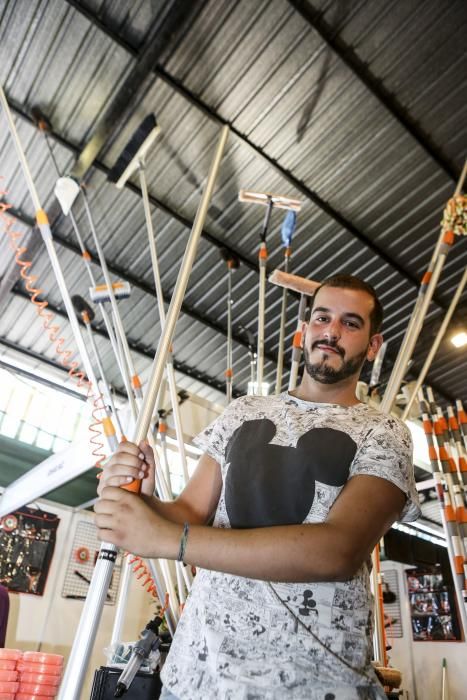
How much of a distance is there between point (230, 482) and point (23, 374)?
6.72 m

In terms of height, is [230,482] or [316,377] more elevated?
[316,377]

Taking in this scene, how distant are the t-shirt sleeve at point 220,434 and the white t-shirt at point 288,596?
60mm

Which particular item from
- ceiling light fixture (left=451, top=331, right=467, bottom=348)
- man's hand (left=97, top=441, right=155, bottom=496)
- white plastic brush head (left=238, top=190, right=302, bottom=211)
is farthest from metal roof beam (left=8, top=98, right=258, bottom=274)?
man's hand (left=97, top=441, right=155, bottom=496)

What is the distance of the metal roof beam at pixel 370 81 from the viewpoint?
4.38 m

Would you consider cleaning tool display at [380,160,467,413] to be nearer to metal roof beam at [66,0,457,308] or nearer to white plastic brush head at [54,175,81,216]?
white plastic brush head at [54,175,81,216]

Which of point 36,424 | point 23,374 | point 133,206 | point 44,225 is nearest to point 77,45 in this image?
point 133,206

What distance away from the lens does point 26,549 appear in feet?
22.7

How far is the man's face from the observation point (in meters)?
1.28

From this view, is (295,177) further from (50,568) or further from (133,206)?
(50,568)

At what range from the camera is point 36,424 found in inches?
293

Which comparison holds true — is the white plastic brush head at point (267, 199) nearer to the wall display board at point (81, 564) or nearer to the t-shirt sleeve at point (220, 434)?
the t-shirt sleeve at point (220, 434)

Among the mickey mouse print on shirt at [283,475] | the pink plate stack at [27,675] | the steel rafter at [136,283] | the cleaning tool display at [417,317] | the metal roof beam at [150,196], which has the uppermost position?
the metal roof beam at [150,196]

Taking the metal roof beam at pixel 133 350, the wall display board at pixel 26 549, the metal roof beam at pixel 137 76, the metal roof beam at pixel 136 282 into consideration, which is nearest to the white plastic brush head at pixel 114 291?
the metal roof beam at pixel 137 76

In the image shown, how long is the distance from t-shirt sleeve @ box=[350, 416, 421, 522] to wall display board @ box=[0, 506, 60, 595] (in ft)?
21.7
